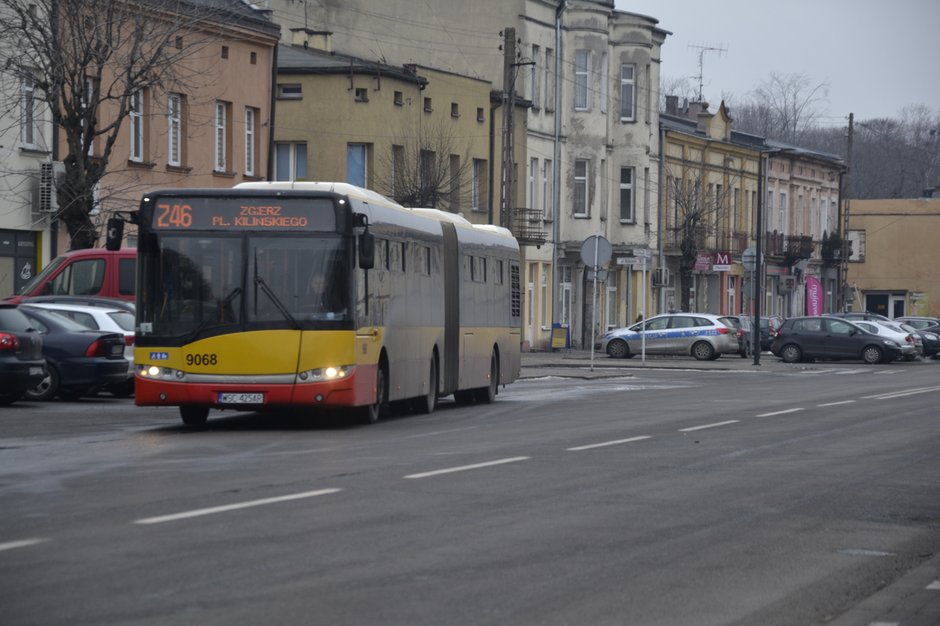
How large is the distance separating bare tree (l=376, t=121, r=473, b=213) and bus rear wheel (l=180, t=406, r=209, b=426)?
31.4 meters

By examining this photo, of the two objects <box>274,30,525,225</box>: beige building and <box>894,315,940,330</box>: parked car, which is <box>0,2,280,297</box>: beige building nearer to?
<box>274,30,525,225</box>: beige building

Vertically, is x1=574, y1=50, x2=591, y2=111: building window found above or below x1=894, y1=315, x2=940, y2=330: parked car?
above

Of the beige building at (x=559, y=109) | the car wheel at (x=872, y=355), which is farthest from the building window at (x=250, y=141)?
the car wheel at (x=872, y=355)

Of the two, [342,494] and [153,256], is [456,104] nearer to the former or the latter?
[153,256]

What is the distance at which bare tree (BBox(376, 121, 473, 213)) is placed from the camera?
5403 cm

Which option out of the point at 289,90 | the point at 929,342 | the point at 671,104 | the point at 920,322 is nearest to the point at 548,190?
the point at 289,90

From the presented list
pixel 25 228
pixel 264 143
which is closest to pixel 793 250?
pixel 264 143

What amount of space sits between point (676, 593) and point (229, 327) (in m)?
12.3

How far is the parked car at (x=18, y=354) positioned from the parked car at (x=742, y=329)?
120 feet

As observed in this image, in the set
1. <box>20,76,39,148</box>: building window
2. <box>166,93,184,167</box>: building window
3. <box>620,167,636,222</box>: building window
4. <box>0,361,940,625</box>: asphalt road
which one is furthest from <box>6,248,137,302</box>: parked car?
<box>620,167,636,222</box>: building window

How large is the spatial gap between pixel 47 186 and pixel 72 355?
13537 millimetres

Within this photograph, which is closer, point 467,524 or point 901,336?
point 467,524

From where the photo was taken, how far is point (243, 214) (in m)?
21.0

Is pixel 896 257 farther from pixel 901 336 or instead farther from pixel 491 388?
pixel 491 388
